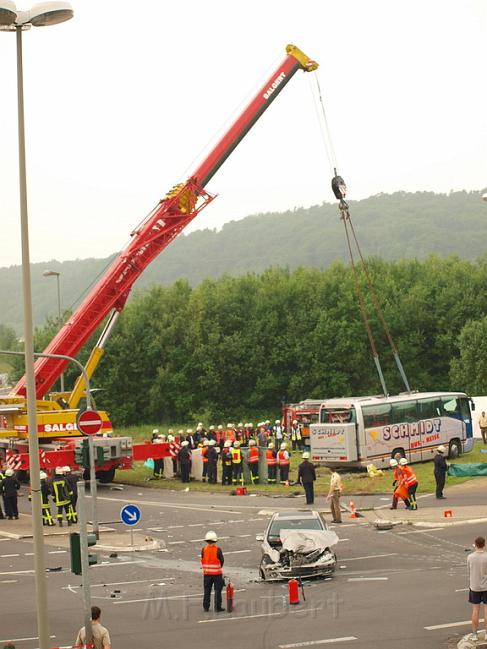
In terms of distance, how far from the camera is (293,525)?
21.7 metres

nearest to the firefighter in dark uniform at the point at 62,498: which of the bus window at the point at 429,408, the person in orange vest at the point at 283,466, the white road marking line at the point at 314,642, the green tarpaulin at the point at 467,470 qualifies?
the person in orange vest at the point at 283,466

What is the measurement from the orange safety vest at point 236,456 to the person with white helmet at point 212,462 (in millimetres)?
1081

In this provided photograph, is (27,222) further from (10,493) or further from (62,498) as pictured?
(10,493)

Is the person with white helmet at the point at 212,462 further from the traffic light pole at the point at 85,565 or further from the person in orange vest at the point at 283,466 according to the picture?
the traffic light pole at the point at 85,565

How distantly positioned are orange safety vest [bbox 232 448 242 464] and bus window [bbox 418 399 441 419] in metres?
7.68

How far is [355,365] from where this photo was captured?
7556cm

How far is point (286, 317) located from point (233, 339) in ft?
13.7

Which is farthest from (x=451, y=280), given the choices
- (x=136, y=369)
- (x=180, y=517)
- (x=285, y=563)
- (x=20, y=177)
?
(x=20, y=177)

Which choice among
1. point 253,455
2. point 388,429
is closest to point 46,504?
point 253,455

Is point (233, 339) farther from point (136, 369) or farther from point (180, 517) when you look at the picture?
point (180, 517)

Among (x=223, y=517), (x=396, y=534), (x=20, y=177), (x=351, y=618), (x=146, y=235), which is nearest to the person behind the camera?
(x=20, y=177)

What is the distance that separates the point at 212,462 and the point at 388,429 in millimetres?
6388

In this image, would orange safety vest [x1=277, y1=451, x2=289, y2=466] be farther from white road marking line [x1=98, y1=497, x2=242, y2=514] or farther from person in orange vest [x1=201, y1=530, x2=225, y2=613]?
person in orange vest [x1=201, y1=530, x2=225, y2=613]

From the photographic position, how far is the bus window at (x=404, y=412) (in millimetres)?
40269
